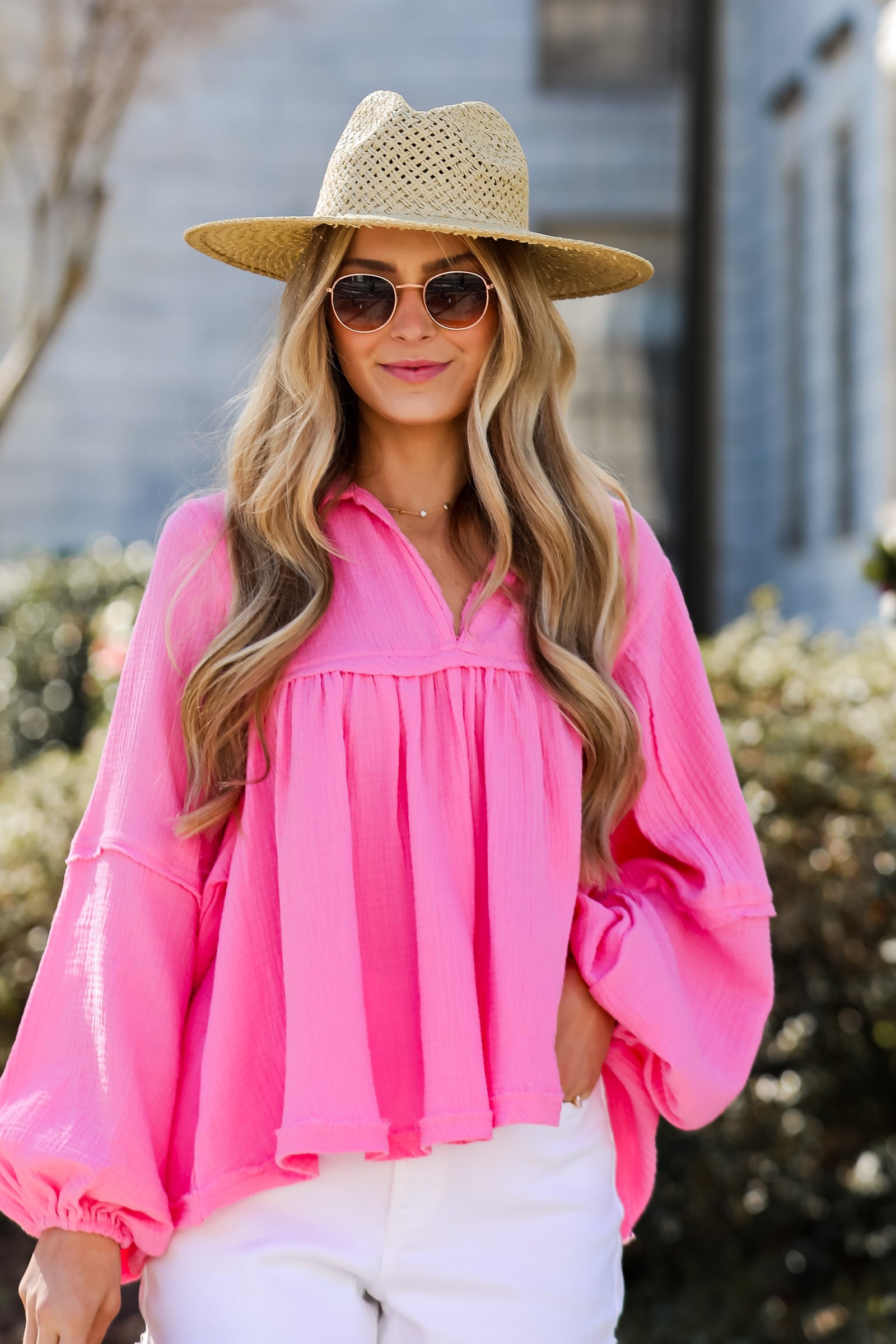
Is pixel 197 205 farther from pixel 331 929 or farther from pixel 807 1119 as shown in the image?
pixel 331 929

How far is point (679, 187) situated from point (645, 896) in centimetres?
943

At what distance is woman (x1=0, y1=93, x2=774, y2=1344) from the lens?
6.12 feet

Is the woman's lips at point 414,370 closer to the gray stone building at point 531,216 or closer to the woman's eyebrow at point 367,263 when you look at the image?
the woman's eyebrow at point 367,263

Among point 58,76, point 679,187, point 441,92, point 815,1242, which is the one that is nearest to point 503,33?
point 441,92

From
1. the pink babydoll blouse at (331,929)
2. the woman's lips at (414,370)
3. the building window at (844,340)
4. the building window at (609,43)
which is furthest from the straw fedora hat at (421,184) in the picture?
the building window at (609,43)

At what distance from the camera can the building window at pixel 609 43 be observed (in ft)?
35.3

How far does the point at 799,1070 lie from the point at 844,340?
5.66m

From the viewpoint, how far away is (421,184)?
6.95 feet

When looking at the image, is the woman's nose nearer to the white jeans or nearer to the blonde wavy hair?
the blonde wavy hair

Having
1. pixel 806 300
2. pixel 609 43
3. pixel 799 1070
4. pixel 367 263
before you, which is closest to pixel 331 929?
pixel 367 263

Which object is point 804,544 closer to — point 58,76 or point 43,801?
point 58,76

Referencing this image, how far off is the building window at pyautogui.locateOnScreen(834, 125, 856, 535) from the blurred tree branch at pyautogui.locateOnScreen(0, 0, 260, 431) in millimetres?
3662

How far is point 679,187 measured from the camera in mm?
A: 10797

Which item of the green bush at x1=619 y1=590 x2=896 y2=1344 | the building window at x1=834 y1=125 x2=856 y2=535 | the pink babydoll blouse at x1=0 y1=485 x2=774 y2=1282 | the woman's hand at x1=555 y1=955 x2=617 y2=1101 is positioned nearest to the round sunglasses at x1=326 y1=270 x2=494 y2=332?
the pink babydoll blouse at x1=0 y1=485 x2=774 y2=1282
